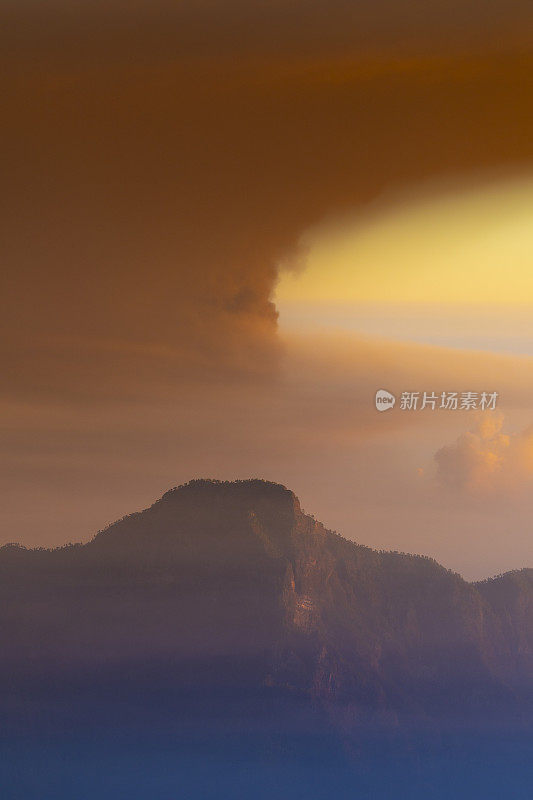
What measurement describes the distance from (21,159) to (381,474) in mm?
2038

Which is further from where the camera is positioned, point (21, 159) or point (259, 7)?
point (21, 159)

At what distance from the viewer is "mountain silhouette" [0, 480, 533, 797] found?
431 centimetres

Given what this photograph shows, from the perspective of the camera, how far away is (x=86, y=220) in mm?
4426

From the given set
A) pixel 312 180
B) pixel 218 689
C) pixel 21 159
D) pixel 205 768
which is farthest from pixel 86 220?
pixel 205 768

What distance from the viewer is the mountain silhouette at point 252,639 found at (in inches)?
170

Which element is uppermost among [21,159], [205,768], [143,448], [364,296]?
[21,159]

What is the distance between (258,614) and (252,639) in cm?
11

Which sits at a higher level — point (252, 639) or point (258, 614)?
point (258, 614)

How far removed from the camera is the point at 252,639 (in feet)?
14.4

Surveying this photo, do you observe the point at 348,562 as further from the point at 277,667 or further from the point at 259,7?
the point at 259,7

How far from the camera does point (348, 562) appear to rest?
4.38 m

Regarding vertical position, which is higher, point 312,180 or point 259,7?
point 259,7

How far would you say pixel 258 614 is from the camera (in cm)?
443

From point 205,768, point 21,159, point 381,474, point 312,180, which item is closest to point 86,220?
point 21,159
